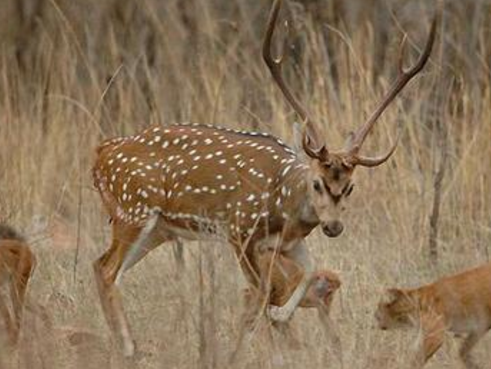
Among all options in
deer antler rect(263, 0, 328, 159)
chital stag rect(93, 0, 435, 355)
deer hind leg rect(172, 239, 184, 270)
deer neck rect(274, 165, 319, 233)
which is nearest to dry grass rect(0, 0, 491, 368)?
deer hind leg rect(172, 239, 184, 270)

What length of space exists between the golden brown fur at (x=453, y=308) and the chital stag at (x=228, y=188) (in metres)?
0.44

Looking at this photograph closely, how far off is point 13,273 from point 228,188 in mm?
1181

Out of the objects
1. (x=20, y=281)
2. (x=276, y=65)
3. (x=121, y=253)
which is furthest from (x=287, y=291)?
(x=20, y=281)

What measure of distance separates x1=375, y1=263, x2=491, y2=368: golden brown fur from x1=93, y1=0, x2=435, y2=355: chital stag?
44cm

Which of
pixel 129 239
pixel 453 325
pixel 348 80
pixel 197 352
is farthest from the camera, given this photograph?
pixel 348 80

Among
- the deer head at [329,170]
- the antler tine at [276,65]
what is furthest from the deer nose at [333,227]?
the antler tine at [276,65]

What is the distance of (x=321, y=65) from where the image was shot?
488 inches

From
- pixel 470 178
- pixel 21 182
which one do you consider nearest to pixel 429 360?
pixel 470 178

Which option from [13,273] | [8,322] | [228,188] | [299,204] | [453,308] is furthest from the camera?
[228,188]

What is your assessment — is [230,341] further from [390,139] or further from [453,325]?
[390,139]

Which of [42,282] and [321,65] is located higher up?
[321,65]

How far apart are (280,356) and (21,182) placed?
13.0 ft

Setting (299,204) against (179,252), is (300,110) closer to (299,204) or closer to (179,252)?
(299,204)

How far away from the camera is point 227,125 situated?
1212 centimetres
